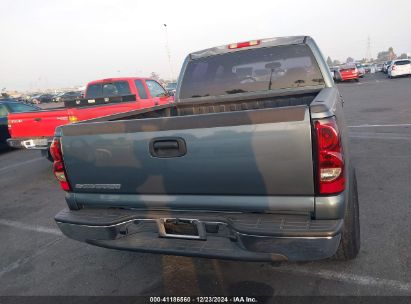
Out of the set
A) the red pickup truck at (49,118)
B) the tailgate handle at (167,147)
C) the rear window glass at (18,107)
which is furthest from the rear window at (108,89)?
the tailgate handle at (167,147)

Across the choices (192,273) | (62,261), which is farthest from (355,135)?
(62,261)

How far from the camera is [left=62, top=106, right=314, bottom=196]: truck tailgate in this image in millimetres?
2191

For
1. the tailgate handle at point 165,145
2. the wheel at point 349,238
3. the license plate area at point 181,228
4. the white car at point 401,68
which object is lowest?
the white car at point 401,68

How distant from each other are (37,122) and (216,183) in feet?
20.5

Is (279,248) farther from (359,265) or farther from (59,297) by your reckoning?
(59,297)

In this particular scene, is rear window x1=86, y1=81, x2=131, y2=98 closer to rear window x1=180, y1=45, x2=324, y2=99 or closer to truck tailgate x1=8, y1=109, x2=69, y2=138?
truck tailgate x1=8, y1=109, x2=69, y2=138

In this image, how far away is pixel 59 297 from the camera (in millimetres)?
2990

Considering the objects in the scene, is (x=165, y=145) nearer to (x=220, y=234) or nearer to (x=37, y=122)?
(x=220, y=234)

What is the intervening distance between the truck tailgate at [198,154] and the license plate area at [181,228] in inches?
8.8

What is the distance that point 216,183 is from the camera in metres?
2.43

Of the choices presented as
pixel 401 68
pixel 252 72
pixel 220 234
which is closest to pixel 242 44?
pixel 252 72

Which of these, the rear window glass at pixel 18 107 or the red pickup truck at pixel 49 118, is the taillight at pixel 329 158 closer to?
the red pickup truck at pixel 49 118

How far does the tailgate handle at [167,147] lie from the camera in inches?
95.8

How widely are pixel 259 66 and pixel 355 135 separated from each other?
5276mm
